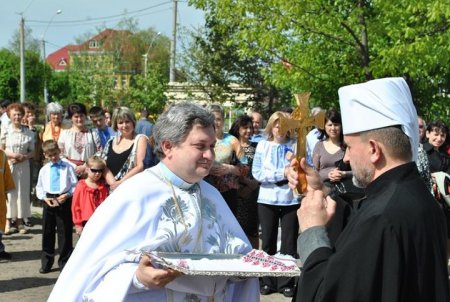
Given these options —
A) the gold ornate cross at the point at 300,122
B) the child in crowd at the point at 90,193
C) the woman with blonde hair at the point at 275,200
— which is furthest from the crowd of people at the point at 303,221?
the child in crowd at the point at 90,193

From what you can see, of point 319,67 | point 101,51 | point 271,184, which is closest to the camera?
point 271,184

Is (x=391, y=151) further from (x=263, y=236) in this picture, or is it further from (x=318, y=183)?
(x=263, y=236)

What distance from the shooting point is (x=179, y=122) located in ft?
13.8

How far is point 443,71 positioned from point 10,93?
2293 inches

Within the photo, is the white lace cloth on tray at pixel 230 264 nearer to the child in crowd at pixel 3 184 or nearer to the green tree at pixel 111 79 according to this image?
the child in crowd at pixel 3 184

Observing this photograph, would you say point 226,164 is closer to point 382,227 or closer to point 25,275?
point 25,275

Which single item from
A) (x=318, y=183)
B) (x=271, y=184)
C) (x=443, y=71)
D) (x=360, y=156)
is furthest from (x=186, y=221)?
(x=443, y=71)

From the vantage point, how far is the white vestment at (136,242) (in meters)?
3.97

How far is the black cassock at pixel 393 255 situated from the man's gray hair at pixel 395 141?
0.09m

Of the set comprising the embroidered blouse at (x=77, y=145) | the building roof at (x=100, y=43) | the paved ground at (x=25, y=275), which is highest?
the building roof at (x=100, y=43)

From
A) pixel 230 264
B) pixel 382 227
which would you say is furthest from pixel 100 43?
pixel 382 227

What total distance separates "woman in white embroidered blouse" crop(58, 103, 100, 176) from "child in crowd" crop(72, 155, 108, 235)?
62.3 inches

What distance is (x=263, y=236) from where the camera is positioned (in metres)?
8.79

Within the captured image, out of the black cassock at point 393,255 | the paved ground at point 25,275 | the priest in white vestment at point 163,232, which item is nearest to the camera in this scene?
the black cassock at point 393,255
